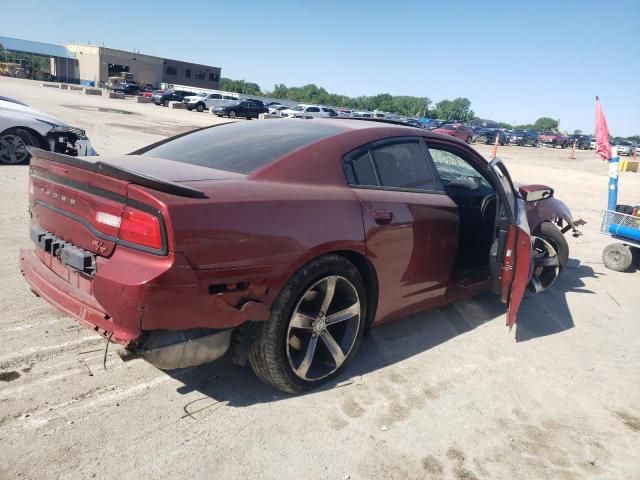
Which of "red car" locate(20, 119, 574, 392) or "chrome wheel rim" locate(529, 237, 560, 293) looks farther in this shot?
"chrome wheel rim" locate(529, 237, 560, 293)

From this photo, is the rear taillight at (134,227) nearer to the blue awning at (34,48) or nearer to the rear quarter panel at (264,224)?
the rear quarter panel at (264,224)

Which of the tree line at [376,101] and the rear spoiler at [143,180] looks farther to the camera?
the tree line at [376,101]

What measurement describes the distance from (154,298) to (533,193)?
3496 millimetres

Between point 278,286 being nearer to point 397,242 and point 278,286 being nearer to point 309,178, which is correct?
point 309,178

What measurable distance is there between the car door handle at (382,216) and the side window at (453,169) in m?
Result: 0.90

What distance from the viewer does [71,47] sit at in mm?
82188

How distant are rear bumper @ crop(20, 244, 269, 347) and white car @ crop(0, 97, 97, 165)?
7.03 m

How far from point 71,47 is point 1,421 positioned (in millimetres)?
93922

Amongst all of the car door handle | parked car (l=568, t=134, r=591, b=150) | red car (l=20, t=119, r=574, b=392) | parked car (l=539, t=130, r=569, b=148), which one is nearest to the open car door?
red car (l=20, t=119, r=574, b=392)

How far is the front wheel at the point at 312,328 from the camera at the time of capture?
279cm

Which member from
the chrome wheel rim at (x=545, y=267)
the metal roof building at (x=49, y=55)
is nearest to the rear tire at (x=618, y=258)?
the chrome wheel rim at (x=545, y=267)

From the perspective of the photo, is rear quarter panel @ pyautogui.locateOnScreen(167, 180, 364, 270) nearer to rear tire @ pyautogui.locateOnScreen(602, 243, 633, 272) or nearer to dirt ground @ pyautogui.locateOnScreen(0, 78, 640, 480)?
dirt ground @ pyautogui.locateOnScreen(0, 78, 640, 480)

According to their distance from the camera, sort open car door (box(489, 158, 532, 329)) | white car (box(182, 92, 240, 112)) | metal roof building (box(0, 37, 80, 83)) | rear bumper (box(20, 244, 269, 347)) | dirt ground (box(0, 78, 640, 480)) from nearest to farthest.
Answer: rear bumper (box(20, 244, 269, 347)), dirt ground (box(0, 78, 640, 480)), open car door (box(489, 158, 532, 329)), white car (box(182, 92, 240, 112)), metal roof building (box(0, 37, 80, 83))

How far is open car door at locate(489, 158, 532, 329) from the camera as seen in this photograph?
3.77m
